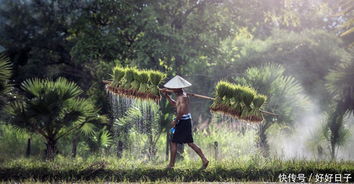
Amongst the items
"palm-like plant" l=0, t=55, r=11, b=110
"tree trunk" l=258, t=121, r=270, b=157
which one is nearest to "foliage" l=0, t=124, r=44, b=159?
"palm-like plant" l=0, t=55, r=11, b=110

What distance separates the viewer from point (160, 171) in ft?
32.0

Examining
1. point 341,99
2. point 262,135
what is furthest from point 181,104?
point 341,99

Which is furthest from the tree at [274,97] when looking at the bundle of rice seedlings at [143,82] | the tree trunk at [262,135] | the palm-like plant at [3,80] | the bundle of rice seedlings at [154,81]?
the palm-like plant at [3,80]

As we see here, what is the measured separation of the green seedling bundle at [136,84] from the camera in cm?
1047

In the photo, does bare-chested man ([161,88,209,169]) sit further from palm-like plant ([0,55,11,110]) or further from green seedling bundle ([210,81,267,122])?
palm-like plant ([0,55,11,110])

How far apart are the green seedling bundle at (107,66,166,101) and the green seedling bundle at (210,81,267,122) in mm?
1290

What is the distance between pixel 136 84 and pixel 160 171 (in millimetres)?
1929

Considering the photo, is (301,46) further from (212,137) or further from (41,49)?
(41,49)

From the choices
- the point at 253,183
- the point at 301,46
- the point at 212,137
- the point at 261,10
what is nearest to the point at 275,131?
the point at 212,137

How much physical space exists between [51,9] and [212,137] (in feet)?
27.7

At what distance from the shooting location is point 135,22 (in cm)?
1628

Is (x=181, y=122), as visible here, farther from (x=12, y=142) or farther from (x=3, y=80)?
(x=12, y=142)

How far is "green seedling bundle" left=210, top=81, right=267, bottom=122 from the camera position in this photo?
1048 cm

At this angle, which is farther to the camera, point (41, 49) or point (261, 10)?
point (41, 49)
